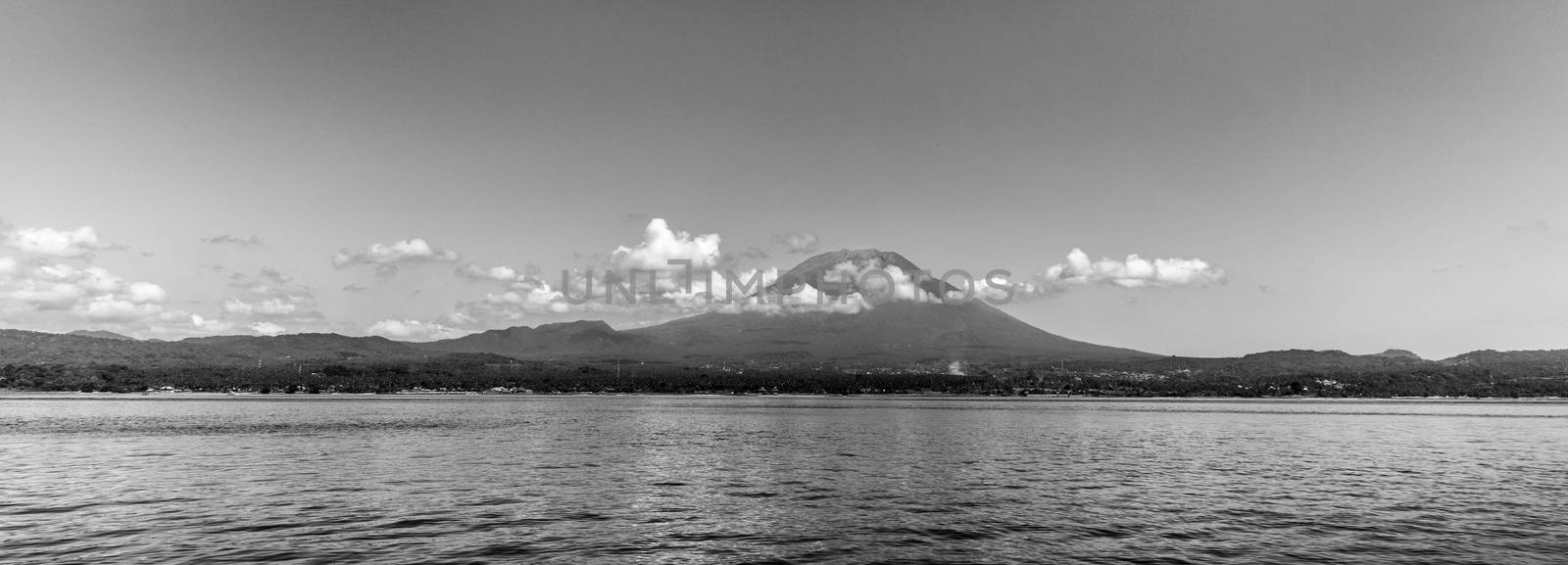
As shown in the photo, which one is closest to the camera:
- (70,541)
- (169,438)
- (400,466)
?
(70,541)

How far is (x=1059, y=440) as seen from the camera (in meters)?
83.4

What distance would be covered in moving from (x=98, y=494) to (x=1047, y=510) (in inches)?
1645

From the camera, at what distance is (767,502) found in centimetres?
3934

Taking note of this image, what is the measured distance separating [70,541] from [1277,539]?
3978 cm

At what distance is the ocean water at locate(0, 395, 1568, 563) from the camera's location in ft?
90.8

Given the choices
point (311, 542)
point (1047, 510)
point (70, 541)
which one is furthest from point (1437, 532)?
point (70, 541)

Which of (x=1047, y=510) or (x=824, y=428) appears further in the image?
(x=824, y=428)

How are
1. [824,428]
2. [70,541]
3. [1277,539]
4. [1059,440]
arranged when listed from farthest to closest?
1. [824,428]
2. [1059,440]
3. [1277,539]
4. [70,541]

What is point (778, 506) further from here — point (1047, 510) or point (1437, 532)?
point (1437, 532)

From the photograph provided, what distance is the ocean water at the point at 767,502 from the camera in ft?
90.8

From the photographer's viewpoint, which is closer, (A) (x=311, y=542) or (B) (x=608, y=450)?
(A) (x=311, y=542)

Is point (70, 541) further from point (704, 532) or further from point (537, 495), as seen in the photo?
point (704, 532)

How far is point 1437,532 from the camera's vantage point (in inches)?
1235

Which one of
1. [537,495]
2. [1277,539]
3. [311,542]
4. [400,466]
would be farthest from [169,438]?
[1277,539]
